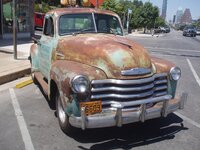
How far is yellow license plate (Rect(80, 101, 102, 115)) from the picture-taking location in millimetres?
4625

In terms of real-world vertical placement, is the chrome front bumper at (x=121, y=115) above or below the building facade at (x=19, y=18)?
below

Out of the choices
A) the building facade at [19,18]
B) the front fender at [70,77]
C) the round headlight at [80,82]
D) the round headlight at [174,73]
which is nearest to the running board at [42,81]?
the front fender at [70,77]

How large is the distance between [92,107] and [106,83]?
42 centimetres

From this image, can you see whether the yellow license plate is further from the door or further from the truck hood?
the door

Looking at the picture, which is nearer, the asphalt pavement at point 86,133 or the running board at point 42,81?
the asphalt pavement at point 86,133

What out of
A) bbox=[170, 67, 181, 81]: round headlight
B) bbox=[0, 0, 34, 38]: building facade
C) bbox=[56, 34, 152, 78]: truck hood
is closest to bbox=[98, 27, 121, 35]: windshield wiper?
bbox=[56, 34, 152, 78]: truck hood

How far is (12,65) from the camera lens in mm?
10125

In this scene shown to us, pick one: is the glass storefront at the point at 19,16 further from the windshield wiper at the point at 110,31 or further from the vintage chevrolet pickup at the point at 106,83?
the vintage chevrolet pickup at the point at 106,83

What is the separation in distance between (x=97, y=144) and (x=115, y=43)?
5.61 feet

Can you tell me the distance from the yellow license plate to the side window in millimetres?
2429

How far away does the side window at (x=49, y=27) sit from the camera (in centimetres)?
670

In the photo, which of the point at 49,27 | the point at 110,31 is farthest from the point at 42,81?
the point at 110,31

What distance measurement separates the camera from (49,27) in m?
6.94

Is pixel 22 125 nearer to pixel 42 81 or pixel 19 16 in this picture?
pixel 42 81
